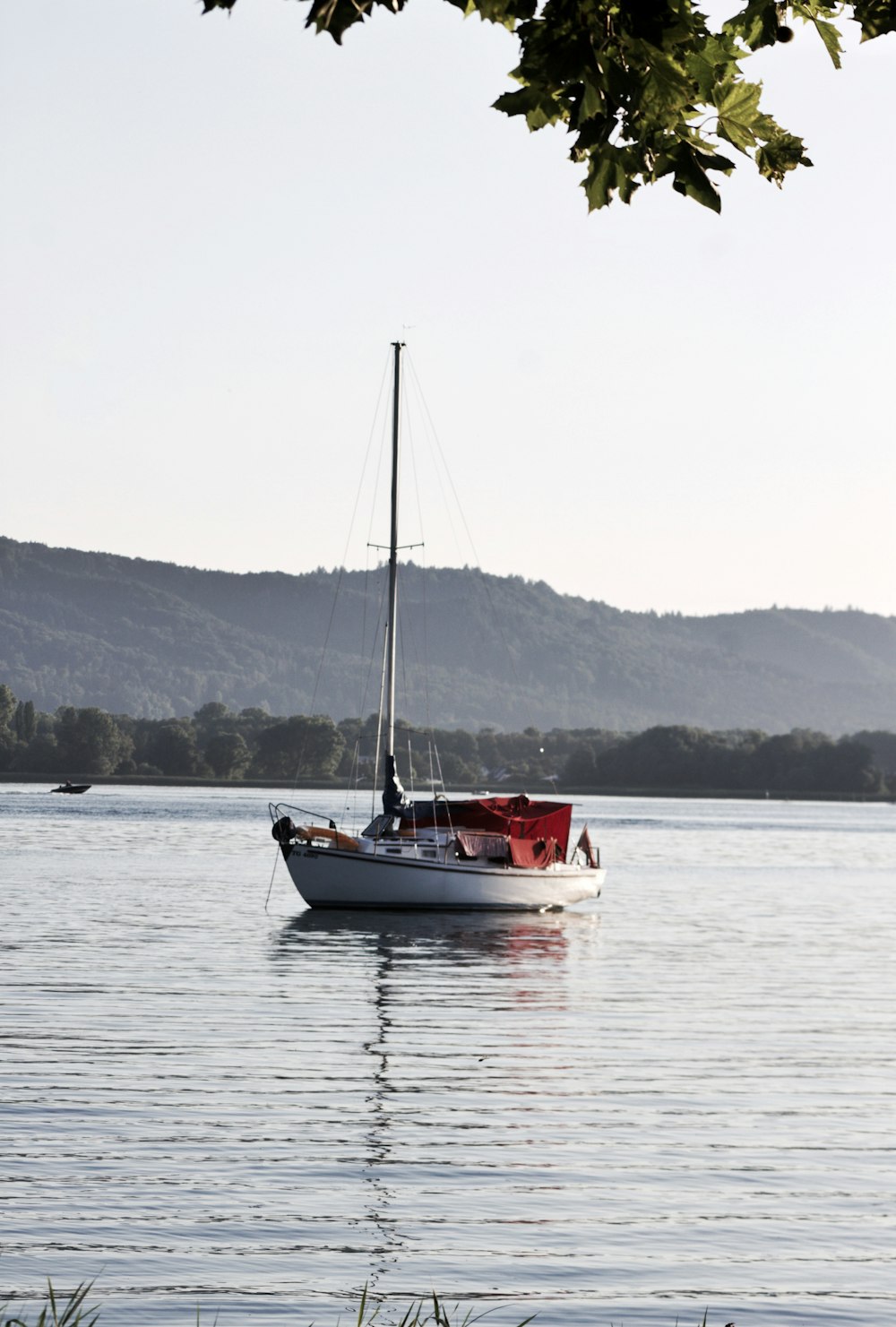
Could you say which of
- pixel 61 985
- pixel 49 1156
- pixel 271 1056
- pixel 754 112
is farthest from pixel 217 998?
pixel 754 112

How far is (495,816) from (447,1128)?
32292 millimetres

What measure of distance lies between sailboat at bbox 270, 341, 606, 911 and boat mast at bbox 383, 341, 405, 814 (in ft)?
0.29

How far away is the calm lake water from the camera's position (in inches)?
554

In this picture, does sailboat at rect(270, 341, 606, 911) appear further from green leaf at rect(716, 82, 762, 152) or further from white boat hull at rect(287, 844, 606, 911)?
green leaf at rect(716, 82, 762, 152)

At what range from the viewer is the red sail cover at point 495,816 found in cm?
5188

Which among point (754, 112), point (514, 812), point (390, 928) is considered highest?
point (754, 112)

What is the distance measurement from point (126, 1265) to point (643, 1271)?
4.28m

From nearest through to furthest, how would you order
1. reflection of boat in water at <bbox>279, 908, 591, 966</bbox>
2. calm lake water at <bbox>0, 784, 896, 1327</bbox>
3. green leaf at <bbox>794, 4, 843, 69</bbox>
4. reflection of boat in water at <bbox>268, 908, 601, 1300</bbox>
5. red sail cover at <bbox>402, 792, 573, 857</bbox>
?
green leaf at <bbox>794, 4, 843, 69</bbox>, calm lake water at <bbox>0, 784, 896, 1327</bbox>, reflection of boat in water at <bbox>268, 908, 601, 1300</bbox>, reflection of boat in water at <bbox>279, 908, 591, 966</bbox>, red sail cover at <bbox>402, 792, 573, 857</bbox>

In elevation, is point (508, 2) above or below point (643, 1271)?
above

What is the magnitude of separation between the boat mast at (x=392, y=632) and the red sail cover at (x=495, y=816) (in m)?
0.67

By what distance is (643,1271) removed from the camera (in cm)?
1448

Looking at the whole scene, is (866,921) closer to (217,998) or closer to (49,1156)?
(217,998)

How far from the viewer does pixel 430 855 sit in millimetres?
51438

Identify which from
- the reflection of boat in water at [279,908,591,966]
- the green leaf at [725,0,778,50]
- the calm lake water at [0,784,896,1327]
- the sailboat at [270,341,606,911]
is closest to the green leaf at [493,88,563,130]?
the green leaf at [725,0,778,50]
